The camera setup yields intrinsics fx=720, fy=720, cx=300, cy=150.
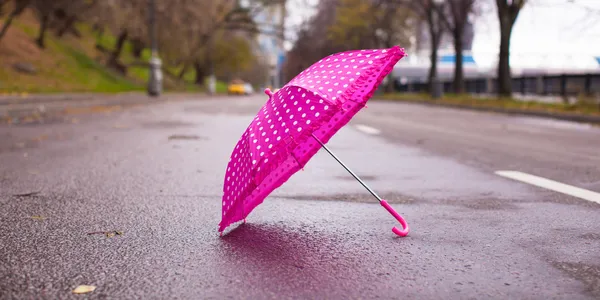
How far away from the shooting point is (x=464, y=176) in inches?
262

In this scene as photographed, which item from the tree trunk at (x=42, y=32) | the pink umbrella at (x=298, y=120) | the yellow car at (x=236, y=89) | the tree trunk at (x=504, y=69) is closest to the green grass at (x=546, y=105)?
the tree trunk at (x=504, y=69)

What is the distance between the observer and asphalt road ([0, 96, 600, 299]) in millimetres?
3039

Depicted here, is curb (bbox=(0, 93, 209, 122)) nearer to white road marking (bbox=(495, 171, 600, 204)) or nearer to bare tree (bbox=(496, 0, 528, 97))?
white road marking (bbox=(495, 171, 600, 204))

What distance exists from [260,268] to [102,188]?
296cm

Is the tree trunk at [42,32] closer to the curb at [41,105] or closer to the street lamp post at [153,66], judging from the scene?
the street lamp post at [153,66]

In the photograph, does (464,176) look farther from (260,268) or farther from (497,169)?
(260,268)

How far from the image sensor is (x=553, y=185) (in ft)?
19.4

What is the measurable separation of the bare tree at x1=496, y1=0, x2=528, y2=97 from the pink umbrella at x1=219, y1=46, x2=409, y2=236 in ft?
80.0

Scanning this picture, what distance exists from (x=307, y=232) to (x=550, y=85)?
32.2m

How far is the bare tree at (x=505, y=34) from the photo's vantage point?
26.9 meters

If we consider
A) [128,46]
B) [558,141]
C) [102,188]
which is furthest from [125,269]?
[128,46]

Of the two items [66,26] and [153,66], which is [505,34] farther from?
[66,26]

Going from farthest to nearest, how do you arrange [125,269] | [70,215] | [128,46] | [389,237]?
[128,46], [70,215], [389,237], [125,269]

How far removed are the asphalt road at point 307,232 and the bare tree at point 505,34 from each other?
19.6 meters
